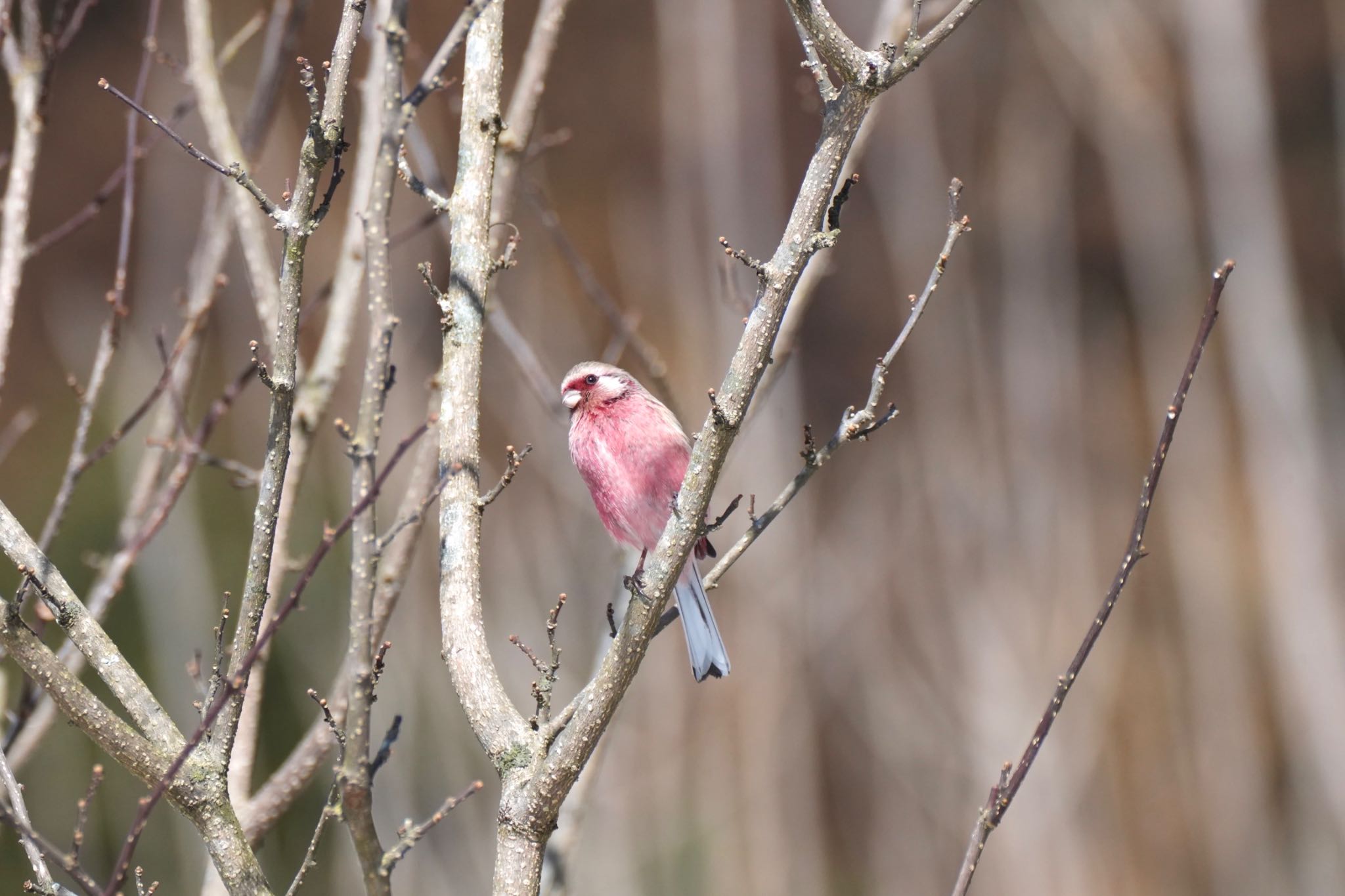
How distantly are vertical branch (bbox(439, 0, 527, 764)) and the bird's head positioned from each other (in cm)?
96

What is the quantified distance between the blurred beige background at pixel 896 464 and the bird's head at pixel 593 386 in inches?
77.5

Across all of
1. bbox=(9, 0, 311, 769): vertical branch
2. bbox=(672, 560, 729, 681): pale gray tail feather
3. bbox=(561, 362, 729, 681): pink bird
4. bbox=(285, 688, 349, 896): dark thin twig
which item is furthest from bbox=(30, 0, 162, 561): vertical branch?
bbox=(672, 560, 729, 681): pale gray tail feather

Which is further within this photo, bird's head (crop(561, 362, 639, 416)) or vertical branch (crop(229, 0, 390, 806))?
bird's head (crop(561, 362, 639, 416))

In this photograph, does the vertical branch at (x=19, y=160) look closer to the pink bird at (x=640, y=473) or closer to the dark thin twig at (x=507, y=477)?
the dark thin twig at (x=507, y=477)

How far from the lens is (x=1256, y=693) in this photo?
20.0ft

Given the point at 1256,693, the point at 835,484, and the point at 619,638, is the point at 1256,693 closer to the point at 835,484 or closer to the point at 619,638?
the point at 835,484

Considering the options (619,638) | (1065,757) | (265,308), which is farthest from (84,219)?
(1065,757)

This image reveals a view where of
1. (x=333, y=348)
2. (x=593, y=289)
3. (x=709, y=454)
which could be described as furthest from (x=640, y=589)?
(x=593, y=289)

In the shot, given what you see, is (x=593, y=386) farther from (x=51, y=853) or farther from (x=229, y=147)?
(x=51, y=853)

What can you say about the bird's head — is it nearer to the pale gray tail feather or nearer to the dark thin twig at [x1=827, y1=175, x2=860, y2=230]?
the pale gray tail feather

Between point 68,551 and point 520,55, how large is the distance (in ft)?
12.7

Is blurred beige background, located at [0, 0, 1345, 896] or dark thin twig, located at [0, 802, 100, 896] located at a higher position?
blurred beige background, located at [0, 0, 1345, 896]

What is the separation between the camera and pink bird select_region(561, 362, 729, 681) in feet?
8.21

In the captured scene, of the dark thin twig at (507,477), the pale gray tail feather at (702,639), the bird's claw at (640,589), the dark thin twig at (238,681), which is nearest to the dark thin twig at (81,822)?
the dark thin twig at (238,681)
